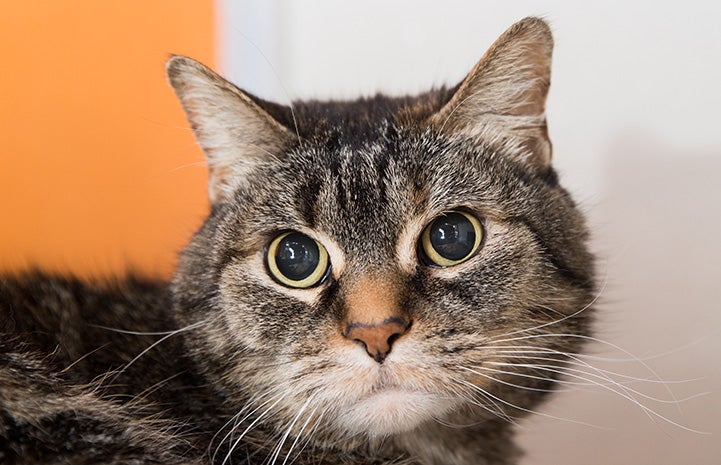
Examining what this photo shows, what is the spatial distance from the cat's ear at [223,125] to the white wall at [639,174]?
0.61 meters

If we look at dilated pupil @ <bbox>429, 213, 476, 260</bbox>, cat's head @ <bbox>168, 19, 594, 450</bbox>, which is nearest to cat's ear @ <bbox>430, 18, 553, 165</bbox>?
cat's head @ <bbox>168, 19, 594, 450</bbox>

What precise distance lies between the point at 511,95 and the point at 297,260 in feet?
1.68

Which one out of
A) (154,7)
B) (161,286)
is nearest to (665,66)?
(161,286)

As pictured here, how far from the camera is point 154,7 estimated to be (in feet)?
8.09

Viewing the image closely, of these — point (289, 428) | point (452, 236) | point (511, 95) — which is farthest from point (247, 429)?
point (511, 95)

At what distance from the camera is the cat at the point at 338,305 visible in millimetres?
1097

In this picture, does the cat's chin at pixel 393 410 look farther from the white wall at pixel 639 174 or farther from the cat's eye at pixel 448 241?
the white wall at pixel 639 174

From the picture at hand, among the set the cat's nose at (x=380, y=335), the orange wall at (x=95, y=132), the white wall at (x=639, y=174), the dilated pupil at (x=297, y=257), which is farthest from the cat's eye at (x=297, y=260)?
the orange wall at (x=95, y=132)

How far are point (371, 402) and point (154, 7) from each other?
188 cm

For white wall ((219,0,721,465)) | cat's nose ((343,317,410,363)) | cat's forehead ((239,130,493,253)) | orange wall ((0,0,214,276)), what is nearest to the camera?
cat's nose ((343,317,410,363))

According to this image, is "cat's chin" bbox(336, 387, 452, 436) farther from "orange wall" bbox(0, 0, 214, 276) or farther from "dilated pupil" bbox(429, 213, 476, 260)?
"orange wall" bbox(0, 0, 214, 276)

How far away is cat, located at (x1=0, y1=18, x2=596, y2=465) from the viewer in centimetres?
110

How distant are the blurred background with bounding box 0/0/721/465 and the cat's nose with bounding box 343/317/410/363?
1.28ft

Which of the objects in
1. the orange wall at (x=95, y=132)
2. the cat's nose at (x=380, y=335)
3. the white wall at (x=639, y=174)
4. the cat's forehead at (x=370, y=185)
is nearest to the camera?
the cat's nose at (x=380, y=335)
